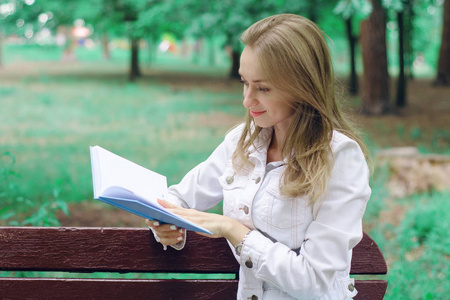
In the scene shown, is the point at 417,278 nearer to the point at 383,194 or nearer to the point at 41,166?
the point at 383,194

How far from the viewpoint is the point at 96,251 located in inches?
87.5

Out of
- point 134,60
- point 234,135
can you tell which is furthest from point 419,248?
point 134,60

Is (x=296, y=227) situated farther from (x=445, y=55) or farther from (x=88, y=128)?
(x=445, y=55)

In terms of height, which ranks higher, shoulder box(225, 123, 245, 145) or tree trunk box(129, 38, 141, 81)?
shoulder box(225, 123, 245, 145)

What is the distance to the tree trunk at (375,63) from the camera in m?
10.7

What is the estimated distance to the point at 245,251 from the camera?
1780 millimetres

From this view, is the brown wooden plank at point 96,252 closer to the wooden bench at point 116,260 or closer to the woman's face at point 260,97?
the wooden bench at point 116,260

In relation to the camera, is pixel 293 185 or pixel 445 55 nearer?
pixel 293 185

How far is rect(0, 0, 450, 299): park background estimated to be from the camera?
452cm

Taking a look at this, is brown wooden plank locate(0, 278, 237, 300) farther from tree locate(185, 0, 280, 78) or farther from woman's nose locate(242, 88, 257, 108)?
tree locate(185, 0, 280, 78)

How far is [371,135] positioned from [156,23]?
1074 cm

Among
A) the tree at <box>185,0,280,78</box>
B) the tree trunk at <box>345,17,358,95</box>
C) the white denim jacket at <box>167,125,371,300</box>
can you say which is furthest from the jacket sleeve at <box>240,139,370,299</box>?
the tree trunk at <box>345,17,358,95</box>

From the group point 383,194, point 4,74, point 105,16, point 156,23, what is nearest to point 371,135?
point 383,194

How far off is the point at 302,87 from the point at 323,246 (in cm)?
50
